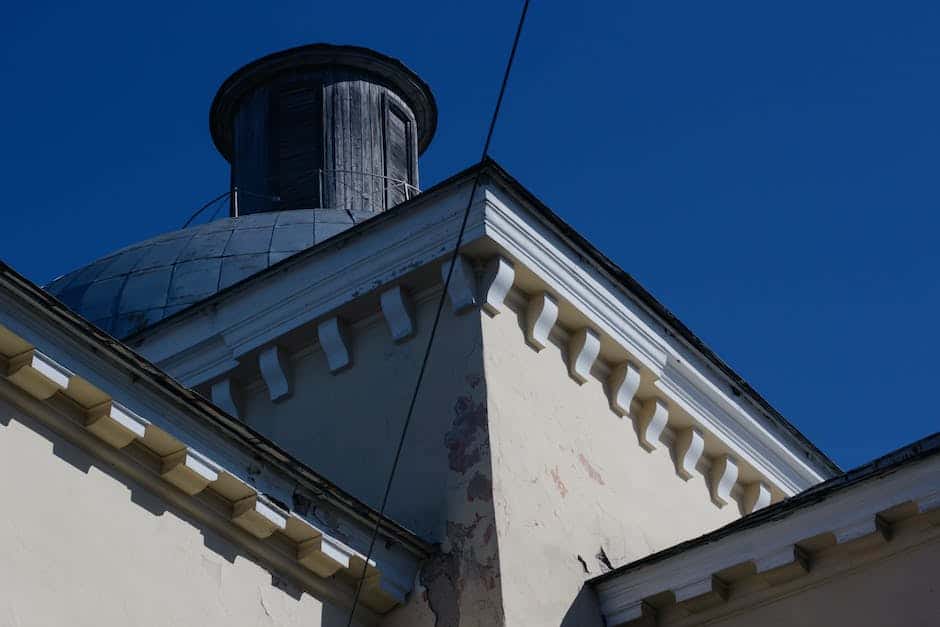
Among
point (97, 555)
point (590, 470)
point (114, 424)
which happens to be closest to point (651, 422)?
point (590, 470)

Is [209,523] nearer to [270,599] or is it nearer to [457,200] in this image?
[270,599]

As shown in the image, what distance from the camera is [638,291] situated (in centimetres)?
1100

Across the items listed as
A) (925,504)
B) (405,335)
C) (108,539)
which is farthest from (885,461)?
(108,539)

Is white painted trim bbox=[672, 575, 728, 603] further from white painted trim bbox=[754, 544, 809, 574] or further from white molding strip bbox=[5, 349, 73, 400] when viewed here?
white molding strip bbox=[5, 349, 73, 400]

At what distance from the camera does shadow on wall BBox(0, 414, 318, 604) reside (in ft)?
26.8

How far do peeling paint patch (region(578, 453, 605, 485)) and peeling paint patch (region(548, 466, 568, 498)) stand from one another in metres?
0.29

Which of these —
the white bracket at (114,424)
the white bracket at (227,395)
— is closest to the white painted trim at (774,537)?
the white bracket at (227,395)

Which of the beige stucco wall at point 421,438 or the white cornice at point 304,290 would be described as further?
the white cornice at point 304,290

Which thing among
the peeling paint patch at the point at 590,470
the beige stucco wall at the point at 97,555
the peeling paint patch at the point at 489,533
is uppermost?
the peeling paint patch at the point at 590,470

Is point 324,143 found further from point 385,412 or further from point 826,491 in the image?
point 826,491

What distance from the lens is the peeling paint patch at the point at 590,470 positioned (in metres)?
10.3

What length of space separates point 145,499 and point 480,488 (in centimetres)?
187

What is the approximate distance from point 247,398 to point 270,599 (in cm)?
249

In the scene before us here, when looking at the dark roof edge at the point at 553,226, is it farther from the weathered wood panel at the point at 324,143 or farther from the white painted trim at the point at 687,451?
the weathered wood panel at the point at 324,143
